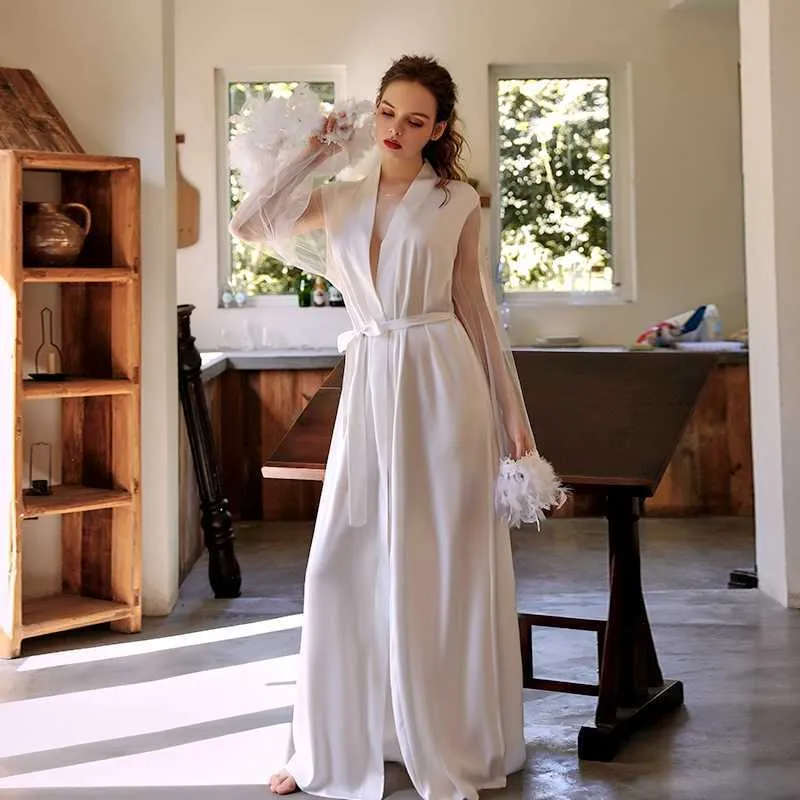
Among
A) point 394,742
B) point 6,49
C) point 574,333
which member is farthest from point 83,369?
point 574,333

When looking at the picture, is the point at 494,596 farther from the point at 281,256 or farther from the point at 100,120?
the point at 100,120

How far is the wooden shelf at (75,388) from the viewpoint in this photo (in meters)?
4.03

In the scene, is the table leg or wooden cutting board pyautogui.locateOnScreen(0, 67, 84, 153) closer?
the table leg

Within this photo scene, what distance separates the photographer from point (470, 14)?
6895mm

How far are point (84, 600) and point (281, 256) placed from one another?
1996 millimetres

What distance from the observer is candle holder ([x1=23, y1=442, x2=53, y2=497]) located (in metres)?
4.25

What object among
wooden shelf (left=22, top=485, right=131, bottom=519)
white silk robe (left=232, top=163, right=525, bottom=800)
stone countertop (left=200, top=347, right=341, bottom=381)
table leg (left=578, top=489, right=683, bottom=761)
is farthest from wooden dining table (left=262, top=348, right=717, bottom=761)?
stone countertop (left=200, top=347, right=341, bottom=381)

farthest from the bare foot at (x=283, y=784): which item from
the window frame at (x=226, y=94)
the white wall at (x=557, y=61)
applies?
the window frame at (x=226, y=94)

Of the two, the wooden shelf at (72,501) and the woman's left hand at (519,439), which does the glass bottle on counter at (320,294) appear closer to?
the wooden shelf at (72,501)

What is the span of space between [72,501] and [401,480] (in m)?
1.77

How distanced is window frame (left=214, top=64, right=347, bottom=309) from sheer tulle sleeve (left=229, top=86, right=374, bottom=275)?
13.8 feet

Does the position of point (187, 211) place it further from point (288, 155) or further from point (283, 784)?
point (283, 784)

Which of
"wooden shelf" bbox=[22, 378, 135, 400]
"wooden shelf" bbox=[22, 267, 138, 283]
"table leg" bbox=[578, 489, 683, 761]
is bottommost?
"table leg" bbox=[578, 489, 683, 761]

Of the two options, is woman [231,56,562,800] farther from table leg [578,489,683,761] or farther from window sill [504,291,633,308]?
window sill [504,291,633,308]
